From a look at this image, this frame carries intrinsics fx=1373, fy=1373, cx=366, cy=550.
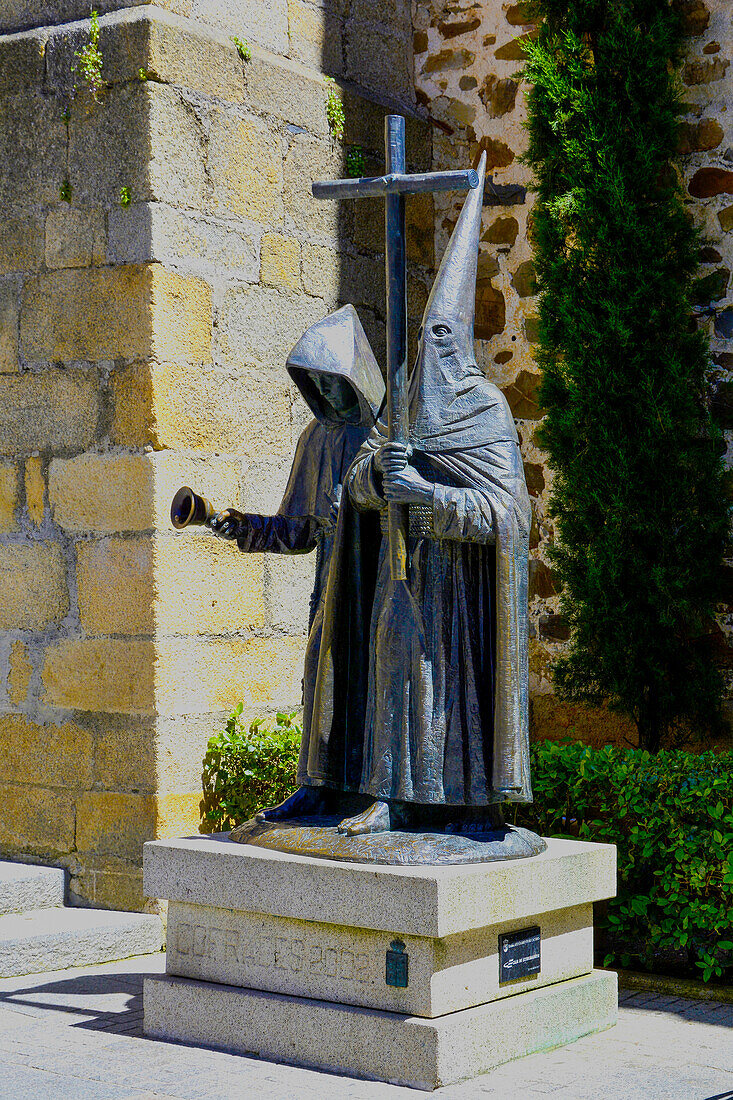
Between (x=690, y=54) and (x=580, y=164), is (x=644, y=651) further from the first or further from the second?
(x=690, y=54)

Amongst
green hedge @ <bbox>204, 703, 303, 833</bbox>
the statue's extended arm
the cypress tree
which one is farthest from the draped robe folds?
the cypress tree

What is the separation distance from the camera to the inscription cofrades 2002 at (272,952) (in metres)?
3.83

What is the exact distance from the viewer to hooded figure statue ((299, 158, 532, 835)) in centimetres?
389

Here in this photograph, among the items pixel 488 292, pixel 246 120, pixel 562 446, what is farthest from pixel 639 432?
pixel 246 120

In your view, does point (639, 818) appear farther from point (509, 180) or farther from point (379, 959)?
point (509, 180)

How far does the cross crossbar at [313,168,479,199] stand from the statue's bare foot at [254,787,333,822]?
5.94 ft

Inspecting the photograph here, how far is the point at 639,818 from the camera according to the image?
499 cm

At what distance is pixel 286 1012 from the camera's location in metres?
3.89

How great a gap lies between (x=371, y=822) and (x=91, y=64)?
339 cm

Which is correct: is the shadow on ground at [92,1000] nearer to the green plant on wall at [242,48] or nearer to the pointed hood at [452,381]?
the pointed hood at [452,381]

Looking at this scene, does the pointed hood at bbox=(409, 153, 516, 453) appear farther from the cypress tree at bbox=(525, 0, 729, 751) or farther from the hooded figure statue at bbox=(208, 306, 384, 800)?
the cypress tree at bbox=(525, 0, 729, 751)

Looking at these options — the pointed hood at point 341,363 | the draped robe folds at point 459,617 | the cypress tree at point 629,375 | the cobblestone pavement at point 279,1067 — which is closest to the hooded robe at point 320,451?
the pointed hood at point 341,363

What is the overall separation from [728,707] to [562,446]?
1337 millimetres

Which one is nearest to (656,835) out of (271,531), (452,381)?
(271,531)
